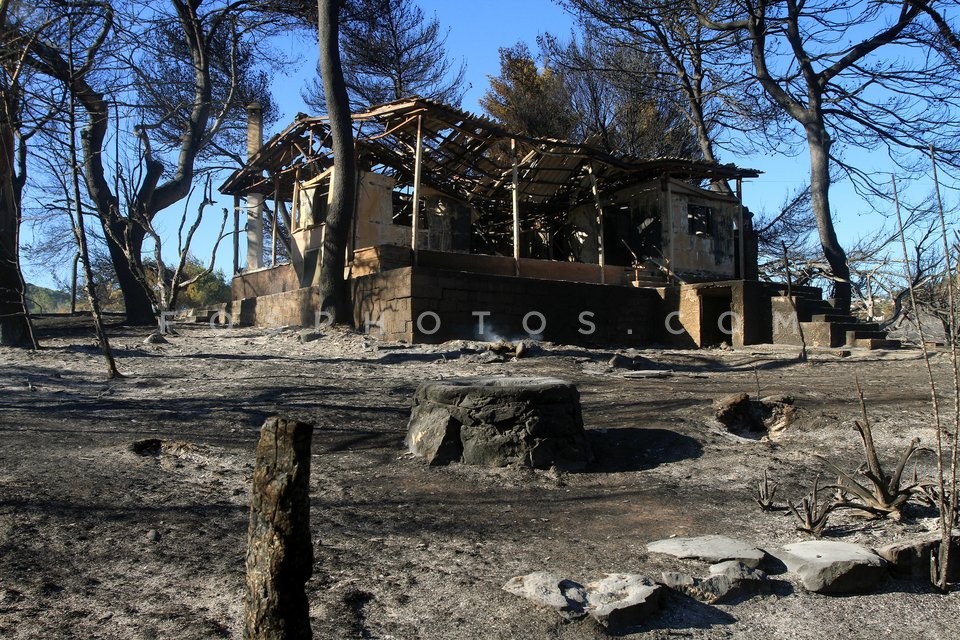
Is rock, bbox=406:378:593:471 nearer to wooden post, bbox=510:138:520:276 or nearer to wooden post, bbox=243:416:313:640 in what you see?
wooden post, bbox=243:416:313:640

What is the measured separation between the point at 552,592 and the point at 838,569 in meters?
1.31

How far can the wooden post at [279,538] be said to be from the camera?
6.95 ft

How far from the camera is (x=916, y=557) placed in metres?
3.64

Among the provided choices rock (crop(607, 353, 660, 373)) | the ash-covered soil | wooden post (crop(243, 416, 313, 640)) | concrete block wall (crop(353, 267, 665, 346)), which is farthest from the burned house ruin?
wooden post (crop(243, 416, 313, 640))

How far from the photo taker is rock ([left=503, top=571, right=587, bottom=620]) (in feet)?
10.1

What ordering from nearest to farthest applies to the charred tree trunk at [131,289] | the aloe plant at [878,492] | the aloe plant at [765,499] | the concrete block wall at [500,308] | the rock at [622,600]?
1. the rock at [622,600]
2. the aloe plant at [878,492]
3. the aloe plant at [765,499]
4. the concrete block wall at [500,308]
5. the charred tree trunk at [131,289]

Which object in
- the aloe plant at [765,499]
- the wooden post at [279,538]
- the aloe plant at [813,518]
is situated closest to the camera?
the wooden post at [279,538]

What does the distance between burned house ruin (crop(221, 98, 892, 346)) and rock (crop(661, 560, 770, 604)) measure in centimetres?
794

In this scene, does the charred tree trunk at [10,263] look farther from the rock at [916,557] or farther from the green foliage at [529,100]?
the green foliage at [529,100]

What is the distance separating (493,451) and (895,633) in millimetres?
2738

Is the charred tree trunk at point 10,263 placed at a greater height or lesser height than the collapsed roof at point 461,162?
lesser

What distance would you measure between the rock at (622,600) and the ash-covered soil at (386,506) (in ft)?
0.22

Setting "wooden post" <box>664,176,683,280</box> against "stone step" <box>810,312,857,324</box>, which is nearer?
"stone step" <box>810,312,857,324</box>

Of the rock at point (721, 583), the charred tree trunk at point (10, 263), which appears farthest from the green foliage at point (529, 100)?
the rock at point (721, 583)
